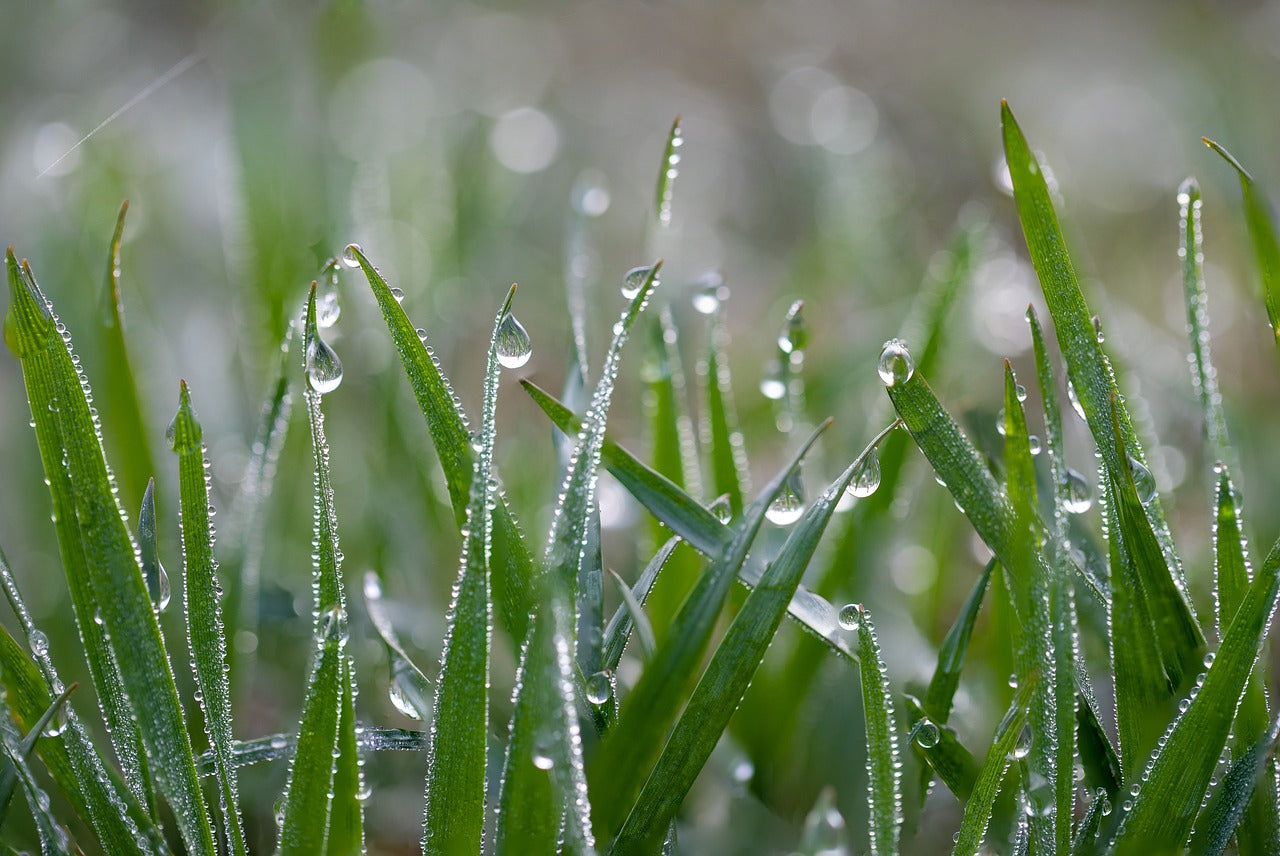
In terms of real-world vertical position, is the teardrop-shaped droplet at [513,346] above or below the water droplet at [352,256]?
below

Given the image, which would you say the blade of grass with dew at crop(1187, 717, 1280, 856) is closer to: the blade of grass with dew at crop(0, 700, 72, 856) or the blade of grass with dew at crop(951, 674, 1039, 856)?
the blade of grass with dew at crop(951, 674, 1039, 856)

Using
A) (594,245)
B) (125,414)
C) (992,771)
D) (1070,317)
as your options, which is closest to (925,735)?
(992,771)

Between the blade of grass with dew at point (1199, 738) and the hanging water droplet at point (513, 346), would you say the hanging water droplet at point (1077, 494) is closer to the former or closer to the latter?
the blade of grass with dew at point (1199, 738)

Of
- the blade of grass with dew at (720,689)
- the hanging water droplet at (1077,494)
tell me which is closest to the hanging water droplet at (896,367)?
the blade of grass with dew at (720,689)

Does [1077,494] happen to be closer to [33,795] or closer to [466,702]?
[466,702]

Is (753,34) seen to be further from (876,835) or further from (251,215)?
(876,835)

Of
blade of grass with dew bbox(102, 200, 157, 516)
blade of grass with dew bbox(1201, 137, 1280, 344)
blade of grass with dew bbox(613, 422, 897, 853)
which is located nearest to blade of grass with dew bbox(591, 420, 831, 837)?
blade of grass with dew bbox(613, 422, 897, 853)
